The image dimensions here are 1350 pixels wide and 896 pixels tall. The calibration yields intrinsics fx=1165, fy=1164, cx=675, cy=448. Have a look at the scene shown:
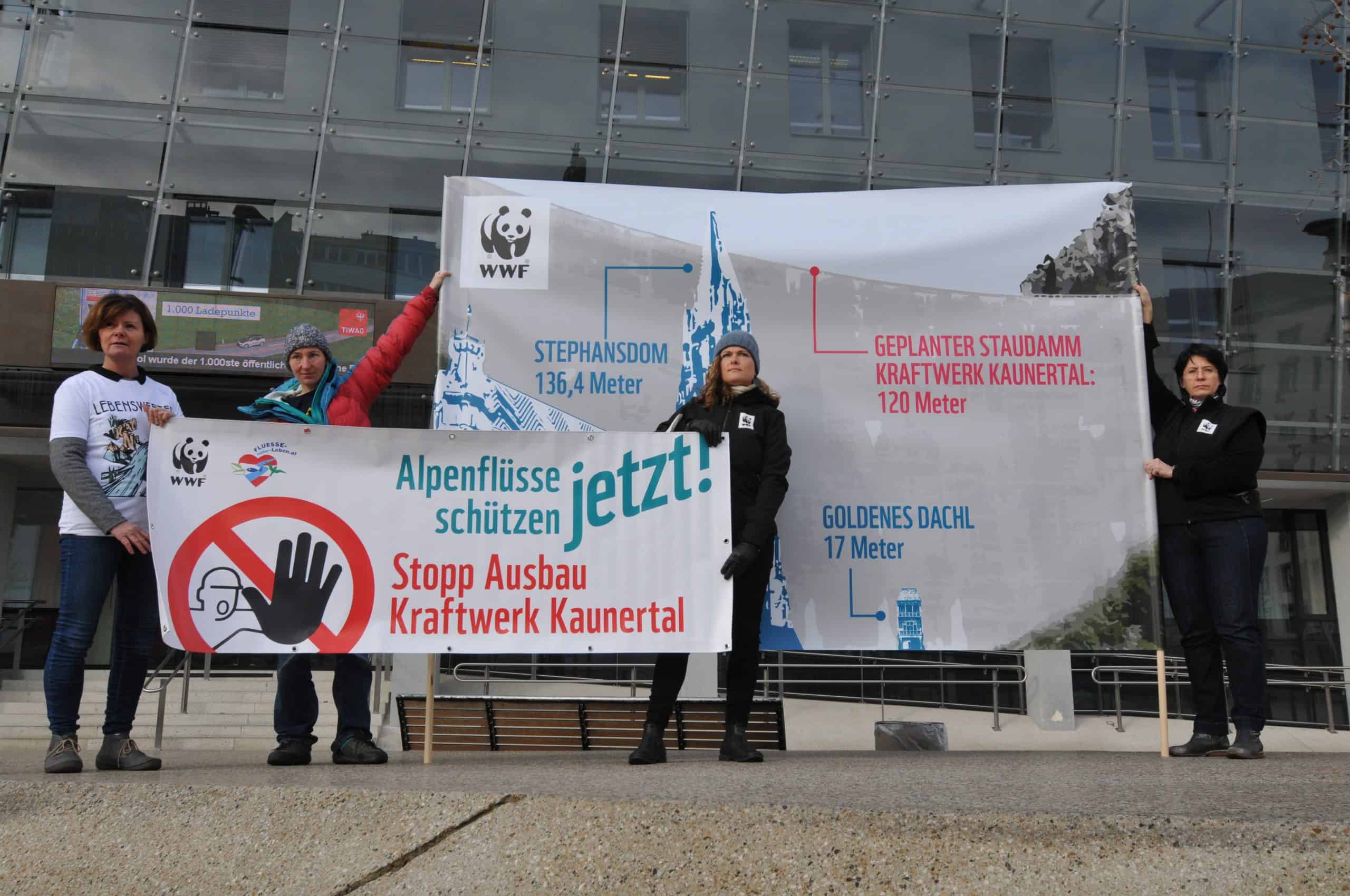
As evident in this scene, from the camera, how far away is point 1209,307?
15664 millimetres

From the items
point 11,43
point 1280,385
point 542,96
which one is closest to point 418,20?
point 542,96

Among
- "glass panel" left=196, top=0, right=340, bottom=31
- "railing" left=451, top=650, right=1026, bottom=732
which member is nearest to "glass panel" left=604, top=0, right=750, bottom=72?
"glass panel" left=196, top=0, right=340, bottom=31

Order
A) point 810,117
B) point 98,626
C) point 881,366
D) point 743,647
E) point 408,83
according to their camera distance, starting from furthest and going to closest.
Result: 1. point 810,117
2. point 408,83
3. point 881,366
4. point 743,647
5. point 98,626

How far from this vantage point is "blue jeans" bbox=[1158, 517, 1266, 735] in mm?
4840

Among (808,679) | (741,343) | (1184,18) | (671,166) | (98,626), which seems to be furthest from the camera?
(1184,18)

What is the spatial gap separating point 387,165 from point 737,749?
12.3 meters

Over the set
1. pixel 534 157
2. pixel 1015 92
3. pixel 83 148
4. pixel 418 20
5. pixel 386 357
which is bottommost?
pixel 386 357

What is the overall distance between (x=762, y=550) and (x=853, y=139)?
12.1 m

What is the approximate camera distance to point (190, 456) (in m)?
4.48

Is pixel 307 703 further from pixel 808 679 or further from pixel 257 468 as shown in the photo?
pixel 808 679

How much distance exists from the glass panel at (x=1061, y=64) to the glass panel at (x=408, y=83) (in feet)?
23.2

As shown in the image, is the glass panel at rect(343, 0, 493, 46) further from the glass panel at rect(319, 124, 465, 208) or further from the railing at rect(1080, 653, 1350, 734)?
the railing at rect(1080, 653, 1350, 734)

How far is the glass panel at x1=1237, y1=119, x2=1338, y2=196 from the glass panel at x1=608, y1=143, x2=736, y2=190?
7.12 metres

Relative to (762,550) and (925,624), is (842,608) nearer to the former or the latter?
(925,624)
